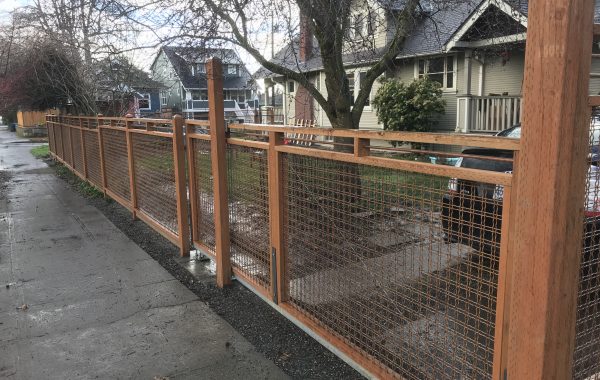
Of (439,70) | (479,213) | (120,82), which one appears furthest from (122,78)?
(479,213)

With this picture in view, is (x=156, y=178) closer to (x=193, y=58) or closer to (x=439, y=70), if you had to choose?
(x=193, y=58)

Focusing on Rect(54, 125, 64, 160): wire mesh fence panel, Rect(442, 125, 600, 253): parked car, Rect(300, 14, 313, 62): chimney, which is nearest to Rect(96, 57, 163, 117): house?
Rect(54, 125, 64, 160): wire mesh fence panel

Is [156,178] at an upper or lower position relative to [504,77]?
lower

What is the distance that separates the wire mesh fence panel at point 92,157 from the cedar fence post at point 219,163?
5.86 metres

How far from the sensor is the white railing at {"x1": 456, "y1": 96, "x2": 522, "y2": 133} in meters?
13.2

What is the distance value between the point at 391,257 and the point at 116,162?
6.54m

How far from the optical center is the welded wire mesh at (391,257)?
2303mm

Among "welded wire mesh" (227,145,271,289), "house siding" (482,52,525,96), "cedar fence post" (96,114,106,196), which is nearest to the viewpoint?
"welded wire mesh" (227,145,271,289)

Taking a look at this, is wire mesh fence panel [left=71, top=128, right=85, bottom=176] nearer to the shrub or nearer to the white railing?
the shrub

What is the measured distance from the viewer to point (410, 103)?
1453 centimetres

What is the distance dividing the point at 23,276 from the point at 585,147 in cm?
526

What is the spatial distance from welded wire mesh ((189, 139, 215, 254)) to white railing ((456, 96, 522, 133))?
1029 centimetres

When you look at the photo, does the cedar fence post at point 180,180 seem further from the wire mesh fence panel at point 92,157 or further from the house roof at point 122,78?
the house roof at point 122,78

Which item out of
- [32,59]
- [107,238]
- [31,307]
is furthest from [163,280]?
[32,59]
